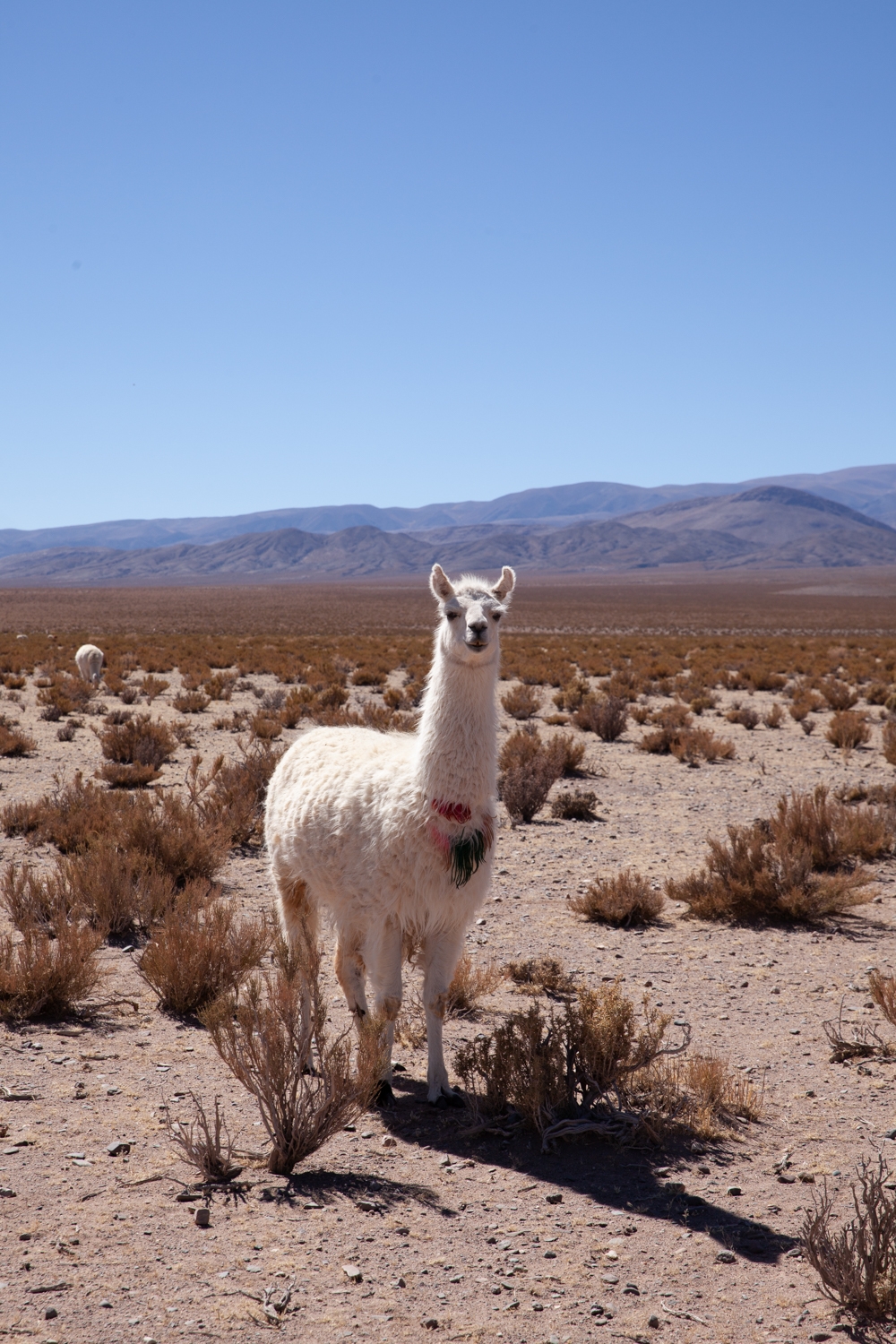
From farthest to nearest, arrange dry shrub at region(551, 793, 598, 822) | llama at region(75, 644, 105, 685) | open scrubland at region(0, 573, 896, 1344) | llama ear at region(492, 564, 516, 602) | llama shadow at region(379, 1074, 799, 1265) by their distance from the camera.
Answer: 1. llama at region(75, 644, 105, 685)
2. dry shrub at region(551, 793, 598, 822)
3. llama ear at region(492, 564, 516, 602)
4. llama shadow at region(379, 1074, 799, 1265)
5. open scrubland at region(0, 573, 896, 1344)

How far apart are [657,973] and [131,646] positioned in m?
29.8

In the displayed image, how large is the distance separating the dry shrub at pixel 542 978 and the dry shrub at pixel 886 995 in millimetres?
1594

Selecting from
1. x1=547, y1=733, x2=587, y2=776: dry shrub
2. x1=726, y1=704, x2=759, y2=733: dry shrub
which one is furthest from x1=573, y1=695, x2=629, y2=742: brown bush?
x1=547, y1=733, x2=587, y2=776: dry shrub

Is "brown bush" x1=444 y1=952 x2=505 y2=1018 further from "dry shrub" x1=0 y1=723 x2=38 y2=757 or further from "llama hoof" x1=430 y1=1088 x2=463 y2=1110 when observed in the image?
"dry shrub" x1=0 y1=723 x2=38 y2=757

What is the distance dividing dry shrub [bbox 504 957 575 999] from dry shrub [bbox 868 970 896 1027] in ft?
5.23

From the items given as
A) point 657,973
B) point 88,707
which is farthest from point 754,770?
point 88,707

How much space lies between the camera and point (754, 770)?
42.0 feet

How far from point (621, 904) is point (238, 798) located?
3.74 meters

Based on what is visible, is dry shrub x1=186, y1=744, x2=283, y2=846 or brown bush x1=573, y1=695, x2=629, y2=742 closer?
dry shrub x1=186, y1=744, x2=283, y2=846

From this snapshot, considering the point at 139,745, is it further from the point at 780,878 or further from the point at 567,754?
the point at 780,878

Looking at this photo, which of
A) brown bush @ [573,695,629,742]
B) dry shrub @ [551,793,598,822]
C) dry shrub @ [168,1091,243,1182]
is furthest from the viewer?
brown bush @ [573,695,629,742]

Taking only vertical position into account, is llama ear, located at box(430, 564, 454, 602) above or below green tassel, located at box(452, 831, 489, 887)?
above

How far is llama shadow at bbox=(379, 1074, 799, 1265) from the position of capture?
3410 millimetres

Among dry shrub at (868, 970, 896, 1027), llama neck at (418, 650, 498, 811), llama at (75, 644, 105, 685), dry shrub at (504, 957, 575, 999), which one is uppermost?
llama neck at (418, 650, 498, 811)
